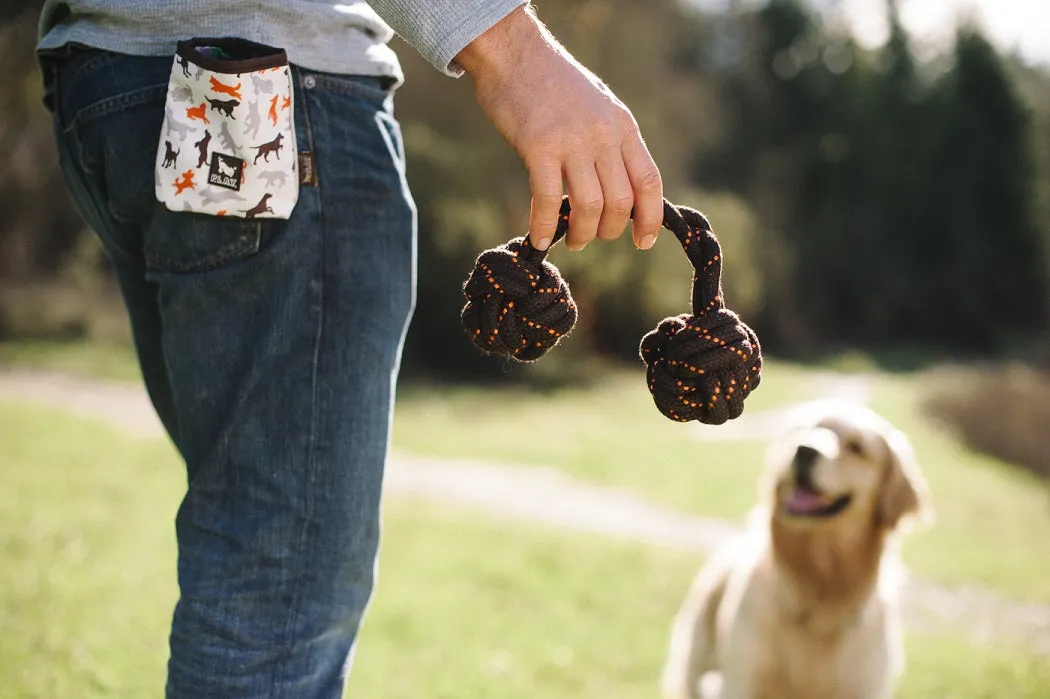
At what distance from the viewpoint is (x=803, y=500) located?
324cm

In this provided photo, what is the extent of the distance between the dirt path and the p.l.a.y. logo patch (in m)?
5.67

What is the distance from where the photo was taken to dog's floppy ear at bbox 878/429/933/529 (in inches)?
129

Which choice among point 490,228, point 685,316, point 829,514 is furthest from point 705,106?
point 685,316

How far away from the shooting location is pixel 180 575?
118 cm

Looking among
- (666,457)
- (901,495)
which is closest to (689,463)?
(666,457)

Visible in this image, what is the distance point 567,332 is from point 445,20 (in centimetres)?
40

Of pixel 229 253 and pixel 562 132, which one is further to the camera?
pixel 229 253

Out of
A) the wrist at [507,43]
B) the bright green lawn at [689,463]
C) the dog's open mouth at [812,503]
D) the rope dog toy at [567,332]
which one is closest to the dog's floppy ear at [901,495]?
the dog's open mouth at [812,503]

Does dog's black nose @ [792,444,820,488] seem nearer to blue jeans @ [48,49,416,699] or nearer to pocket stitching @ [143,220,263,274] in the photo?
blue jeans @ [48,49,416,699]

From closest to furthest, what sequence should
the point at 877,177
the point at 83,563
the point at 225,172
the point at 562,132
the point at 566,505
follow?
the point at 562,132 → the point at 225,172 → the point at 83,563 → the point at 566,505 → the point at 877,177

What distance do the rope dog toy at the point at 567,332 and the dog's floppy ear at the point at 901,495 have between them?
2418mm

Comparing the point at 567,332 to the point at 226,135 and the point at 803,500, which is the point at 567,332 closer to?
the point at 226,135

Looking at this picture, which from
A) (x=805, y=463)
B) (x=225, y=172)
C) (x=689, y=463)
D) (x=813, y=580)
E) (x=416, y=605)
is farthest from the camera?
(x=689, y=463)

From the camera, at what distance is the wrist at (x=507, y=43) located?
1.09 metres
